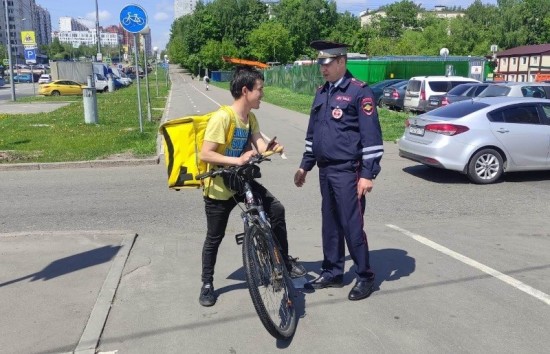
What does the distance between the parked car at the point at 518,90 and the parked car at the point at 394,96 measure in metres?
8.24

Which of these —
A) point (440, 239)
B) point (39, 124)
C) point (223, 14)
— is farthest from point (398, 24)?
point (440, 239)

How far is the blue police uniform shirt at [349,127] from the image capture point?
3.91 meters

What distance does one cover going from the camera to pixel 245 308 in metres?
4.11

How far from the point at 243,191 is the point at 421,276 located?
1.94 meters

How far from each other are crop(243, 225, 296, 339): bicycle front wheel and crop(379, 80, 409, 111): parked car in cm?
2208

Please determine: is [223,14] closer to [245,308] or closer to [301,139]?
[301,139]

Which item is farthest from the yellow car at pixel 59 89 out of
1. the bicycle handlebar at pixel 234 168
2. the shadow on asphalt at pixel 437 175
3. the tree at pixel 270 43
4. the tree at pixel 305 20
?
the tree at pixel 305 20

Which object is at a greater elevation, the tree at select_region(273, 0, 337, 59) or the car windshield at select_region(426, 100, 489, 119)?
the tree at select_region(273, 0, 337, 59)

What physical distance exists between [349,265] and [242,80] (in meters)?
2.18

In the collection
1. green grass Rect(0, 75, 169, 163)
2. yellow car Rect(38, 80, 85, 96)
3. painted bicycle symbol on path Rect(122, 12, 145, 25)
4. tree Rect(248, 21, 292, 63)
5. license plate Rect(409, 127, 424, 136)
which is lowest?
green grass Rect(0, 75, 169, 163)

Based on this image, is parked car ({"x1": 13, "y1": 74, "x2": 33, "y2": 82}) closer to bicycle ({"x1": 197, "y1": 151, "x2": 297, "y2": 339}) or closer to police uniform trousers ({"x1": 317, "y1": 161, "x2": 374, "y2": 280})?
police uniform trousers ({"x1": 317, "y1": 161, "x2": 374, "y2": 280})

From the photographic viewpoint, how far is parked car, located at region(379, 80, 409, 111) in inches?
983

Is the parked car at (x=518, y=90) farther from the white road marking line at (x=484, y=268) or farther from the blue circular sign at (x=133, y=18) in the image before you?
the white road marking line at (x=484, y=268)

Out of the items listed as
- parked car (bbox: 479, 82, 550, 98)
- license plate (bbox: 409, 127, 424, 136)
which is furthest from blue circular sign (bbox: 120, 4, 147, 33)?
parked car (bbox: 479, 82, 550, 98)
